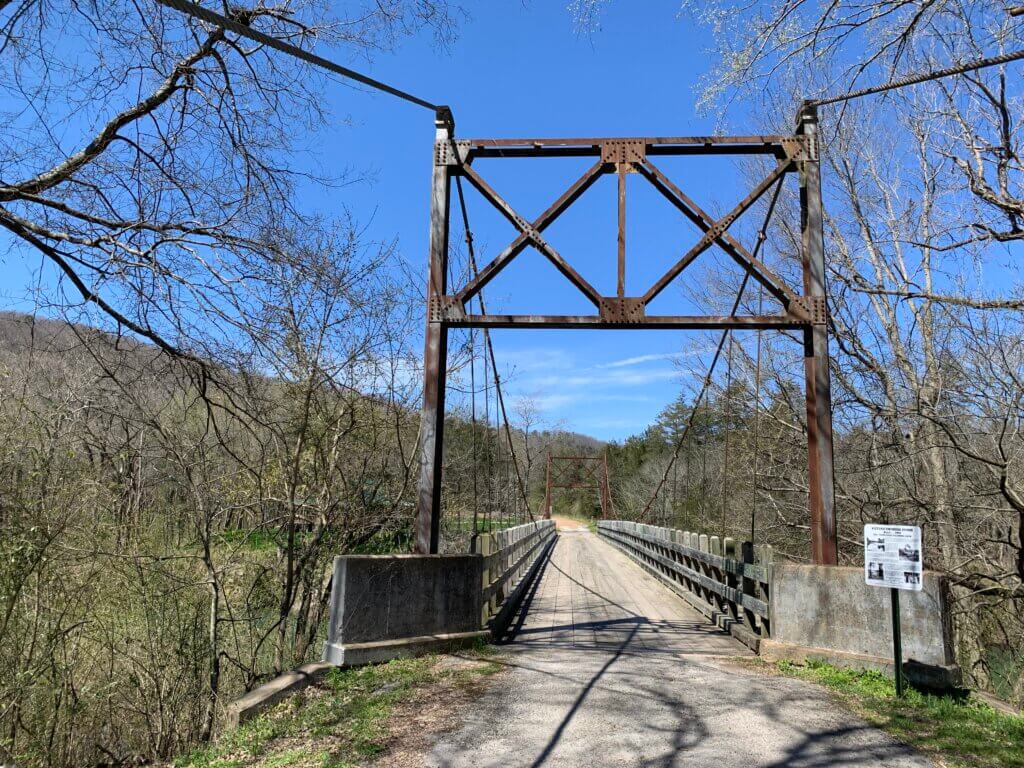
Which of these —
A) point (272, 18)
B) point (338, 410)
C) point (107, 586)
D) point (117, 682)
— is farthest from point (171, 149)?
point (117, 682)

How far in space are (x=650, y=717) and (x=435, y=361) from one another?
3.33 m

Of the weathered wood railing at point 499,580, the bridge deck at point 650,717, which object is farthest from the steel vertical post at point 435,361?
the bridge deck at point 650,717

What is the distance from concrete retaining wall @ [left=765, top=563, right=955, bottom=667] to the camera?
4551 millimetres

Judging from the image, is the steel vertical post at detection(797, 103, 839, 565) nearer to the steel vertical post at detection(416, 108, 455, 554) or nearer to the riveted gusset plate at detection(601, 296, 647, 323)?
the riveted gusset plate at detection(601, 296, 647, 323)

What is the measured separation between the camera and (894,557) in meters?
4.44

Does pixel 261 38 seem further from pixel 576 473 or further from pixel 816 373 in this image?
pixel 576 473

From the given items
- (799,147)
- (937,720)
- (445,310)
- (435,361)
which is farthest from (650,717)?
(799,147)

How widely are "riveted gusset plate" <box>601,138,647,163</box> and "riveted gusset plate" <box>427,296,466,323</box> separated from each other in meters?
1.89

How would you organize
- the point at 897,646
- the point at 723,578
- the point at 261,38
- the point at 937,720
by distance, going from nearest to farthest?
the point at 261,38
the point at 937,720
the point at 897,646
the point at 723,578

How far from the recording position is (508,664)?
16.7 ft

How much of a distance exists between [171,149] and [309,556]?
412 centimetres

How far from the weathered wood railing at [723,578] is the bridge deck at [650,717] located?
352 millimetres

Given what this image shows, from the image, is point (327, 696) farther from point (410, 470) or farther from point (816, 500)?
point (816, 500)

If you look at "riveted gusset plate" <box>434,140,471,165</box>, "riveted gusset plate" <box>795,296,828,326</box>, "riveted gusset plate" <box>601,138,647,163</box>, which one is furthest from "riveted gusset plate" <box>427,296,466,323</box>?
"riveted gusset plate" <box>795,296,828,326</box>
